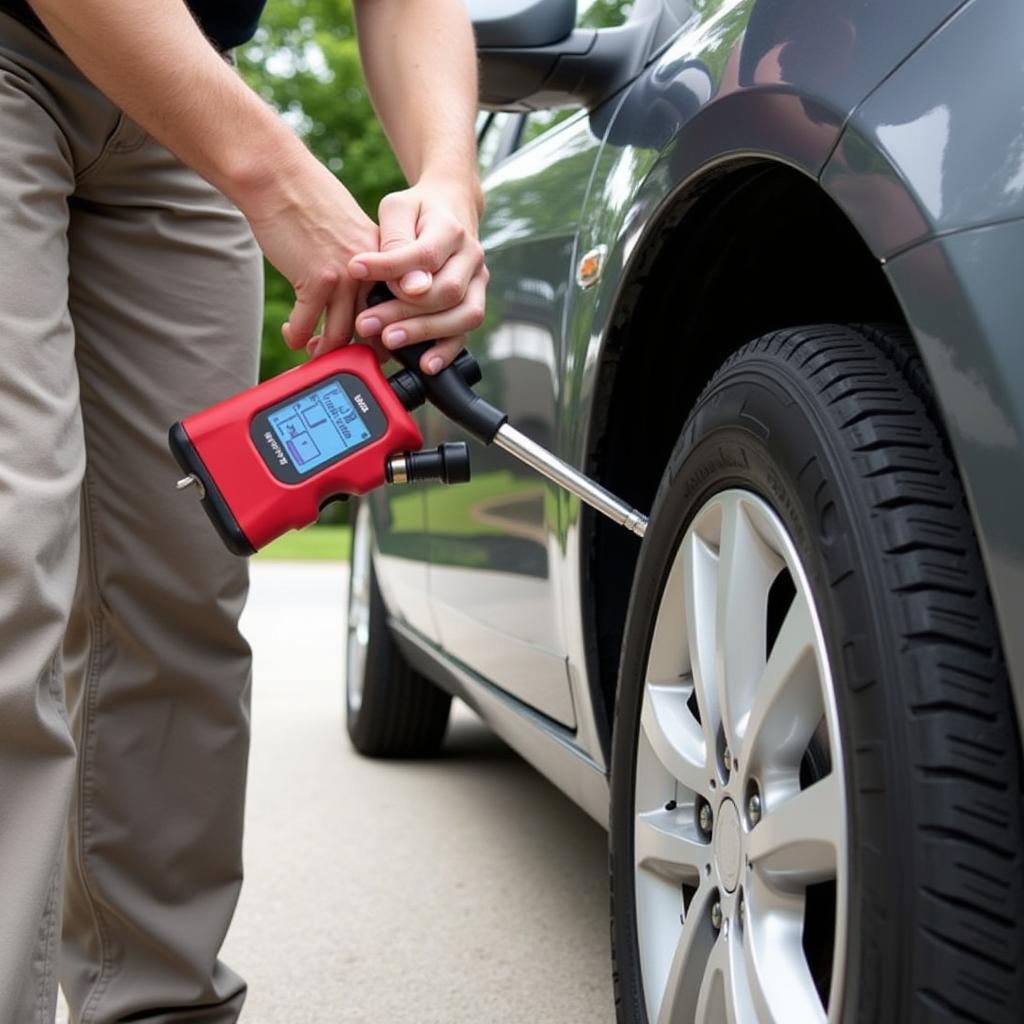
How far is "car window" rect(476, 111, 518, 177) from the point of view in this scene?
321 cm

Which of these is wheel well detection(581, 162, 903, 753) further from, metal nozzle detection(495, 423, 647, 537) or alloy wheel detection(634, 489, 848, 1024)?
alloy wheel detection(634, 489, 848, 1024)

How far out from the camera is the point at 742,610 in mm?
1273

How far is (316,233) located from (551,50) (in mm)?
680

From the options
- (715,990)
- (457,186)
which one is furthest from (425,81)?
(715,990)

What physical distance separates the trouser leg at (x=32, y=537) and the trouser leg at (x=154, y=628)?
0.25 meters

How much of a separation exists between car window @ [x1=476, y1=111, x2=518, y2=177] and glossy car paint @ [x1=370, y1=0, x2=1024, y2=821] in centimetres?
104

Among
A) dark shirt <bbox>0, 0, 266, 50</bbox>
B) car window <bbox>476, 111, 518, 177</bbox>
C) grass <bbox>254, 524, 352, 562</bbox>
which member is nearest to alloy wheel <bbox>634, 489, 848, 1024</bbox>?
dark shirt <bbox>0, 0, 266, 50</bbox>

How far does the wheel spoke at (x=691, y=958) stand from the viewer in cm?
135

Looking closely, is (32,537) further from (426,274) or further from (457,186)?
(457,186)

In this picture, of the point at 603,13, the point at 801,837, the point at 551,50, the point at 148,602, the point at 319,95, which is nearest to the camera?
the point at 801,837

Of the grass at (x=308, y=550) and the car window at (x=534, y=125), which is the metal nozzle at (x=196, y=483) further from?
the grass at (x=308, y=550)

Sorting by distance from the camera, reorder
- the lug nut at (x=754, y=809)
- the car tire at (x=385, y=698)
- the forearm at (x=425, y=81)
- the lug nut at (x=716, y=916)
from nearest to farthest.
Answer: the lug nut at (x=754, y=809) → the lug nut at (x=716, y=916) → the forearm at (x=425, y=81) → the car tire at (x=385, y=698)

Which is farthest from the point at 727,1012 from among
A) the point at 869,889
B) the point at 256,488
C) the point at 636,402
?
the point at 636,402

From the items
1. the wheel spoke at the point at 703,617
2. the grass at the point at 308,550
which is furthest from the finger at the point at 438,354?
the grass at the point at 308,550
